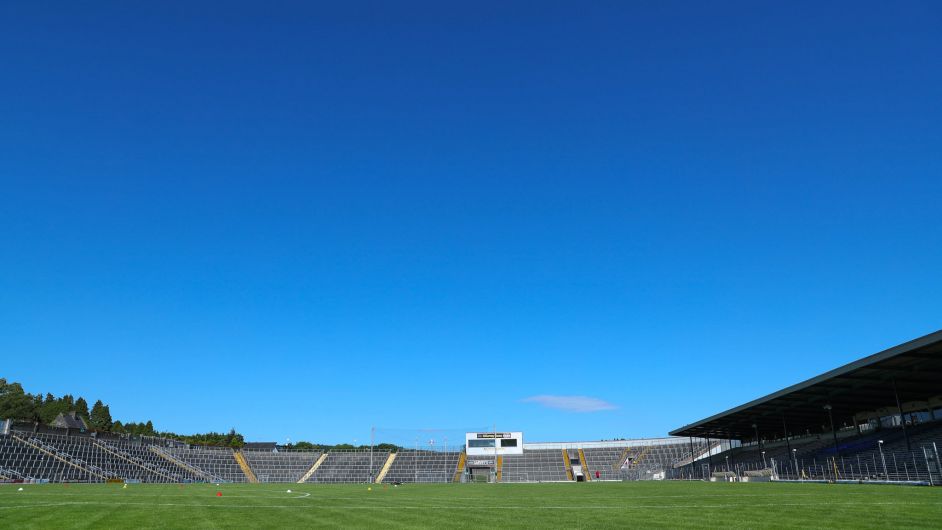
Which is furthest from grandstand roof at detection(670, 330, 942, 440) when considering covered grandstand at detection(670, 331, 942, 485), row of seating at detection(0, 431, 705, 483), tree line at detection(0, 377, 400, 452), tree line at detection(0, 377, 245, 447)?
tree line at detection(0, 377, 245, 447)

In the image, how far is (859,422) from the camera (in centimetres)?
5731

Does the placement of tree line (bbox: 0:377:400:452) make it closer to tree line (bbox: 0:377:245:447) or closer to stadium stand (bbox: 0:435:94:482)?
tree line (bbox: 0:377:245:447)

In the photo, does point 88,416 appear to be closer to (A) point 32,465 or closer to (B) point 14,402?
(B) point 14,402

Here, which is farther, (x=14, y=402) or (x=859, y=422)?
(x=14, y=402)

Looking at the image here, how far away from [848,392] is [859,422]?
19.1 meters

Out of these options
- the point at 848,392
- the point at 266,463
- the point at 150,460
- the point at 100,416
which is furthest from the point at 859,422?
the point at 100,416

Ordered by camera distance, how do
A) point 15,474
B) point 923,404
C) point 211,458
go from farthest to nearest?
point 211,458
point 15,474
point 923,404

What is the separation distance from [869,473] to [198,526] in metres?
39.6

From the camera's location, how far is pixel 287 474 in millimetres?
83188

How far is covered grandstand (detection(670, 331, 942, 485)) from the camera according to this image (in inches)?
1266

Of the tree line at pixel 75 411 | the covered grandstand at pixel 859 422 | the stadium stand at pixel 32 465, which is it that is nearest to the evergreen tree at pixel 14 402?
the tree line at pixel 75 411

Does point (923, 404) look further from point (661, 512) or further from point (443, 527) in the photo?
point (443, 527)

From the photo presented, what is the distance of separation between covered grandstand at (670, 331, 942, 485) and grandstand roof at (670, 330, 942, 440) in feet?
0.17

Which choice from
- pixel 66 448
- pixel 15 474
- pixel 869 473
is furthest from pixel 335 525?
pixel 66 448
